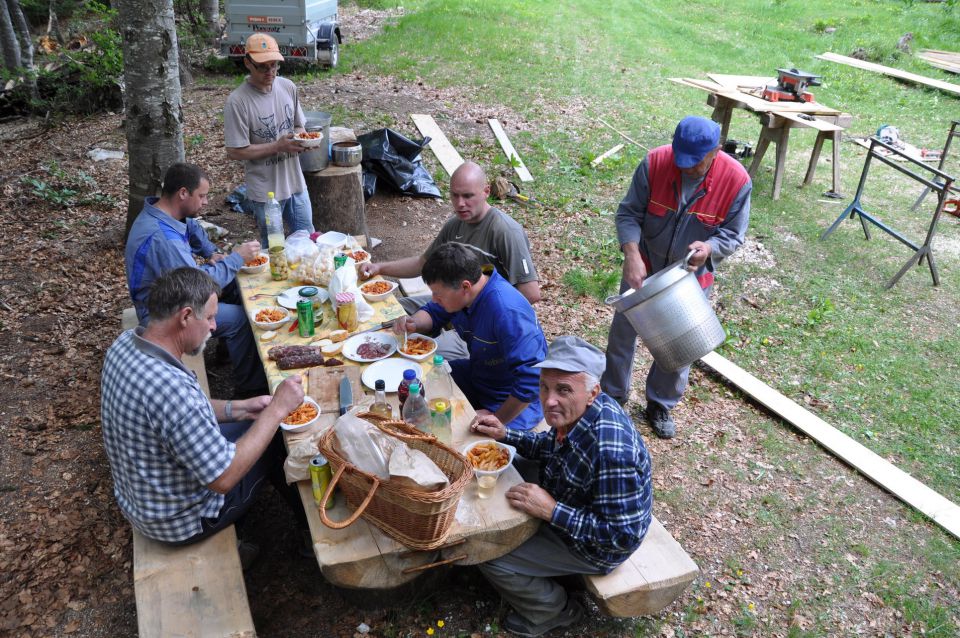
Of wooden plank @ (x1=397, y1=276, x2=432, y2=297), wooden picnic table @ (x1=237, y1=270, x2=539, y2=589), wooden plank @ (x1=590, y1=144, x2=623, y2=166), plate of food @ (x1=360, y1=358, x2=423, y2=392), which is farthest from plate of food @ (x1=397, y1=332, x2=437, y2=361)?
wooden plank @ (x1=590, y1=144, x2=623, y2=166)

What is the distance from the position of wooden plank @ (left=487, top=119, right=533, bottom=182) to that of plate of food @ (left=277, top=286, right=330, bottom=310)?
5.63 m

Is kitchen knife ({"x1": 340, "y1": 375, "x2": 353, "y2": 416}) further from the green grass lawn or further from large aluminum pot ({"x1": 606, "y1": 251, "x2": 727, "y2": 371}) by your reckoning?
the green grass lawn

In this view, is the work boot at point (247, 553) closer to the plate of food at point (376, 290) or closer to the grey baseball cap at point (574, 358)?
the plate of food at point (376, 290)

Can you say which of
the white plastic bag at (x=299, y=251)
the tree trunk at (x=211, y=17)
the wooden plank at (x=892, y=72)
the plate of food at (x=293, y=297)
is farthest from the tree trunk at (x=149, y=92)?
the wooden plank at (x=892, y=72)

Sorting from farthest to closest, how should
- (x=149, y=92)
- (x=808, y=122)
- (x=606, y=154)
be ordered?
(x=606, y=154) → (x=808, y=122) → (x=149, y=92)

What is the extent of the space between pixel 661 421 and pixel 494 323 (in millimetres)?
2146

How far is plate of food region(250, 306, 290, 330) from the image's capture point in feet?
13.9

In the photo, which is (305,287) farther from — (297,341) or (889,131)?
(889,131)

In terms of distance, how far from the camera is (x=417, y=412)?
130 inches

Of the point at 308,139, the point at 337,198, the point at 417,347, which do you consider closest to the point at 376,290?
the point at 417,347

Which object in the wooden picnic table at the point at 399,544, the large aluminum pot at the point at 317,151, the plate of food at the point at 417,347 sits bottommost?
the wooden picnic table at the point at 399,544

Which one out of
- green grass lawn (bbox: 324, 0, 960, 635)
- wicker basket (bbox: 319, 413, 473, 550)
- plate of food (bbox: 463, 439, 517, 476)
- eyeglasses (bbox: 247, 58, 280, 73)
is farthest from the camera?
green grass lawn (bbox: 324, 0, 960, 635)

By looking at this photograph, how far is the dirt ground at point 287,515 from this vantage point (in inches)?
142

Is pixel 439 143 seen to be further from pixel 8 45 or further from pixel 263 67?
pixel 8 45
